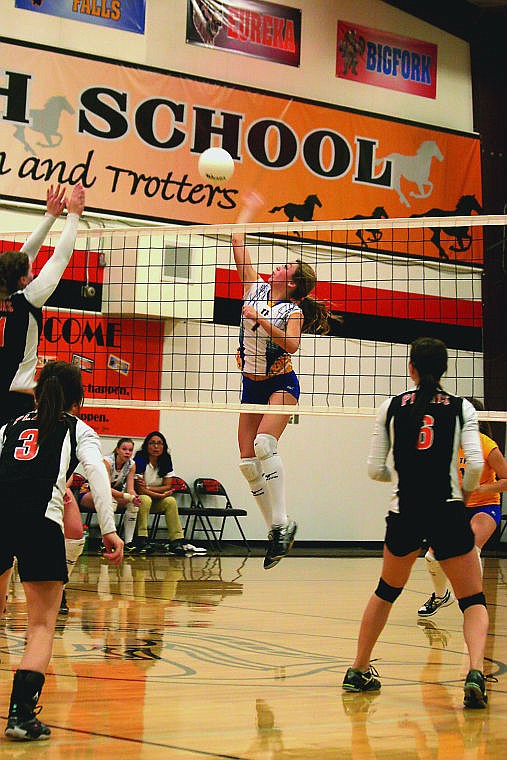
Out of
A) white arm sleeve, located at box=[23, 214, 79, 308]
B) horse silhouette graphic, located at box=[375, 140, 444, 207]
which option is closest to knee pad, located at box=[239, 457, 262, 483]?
white arm sleeve, located at box=[23, 214, 79, 308]

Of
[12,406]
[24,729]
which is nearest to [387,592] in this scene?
[24,729]

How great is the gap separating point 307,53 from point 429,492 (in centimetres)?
1262

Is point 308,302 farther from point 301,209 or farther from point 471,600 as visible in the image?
point 301,209

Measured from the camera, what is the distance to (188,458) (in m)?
14.8

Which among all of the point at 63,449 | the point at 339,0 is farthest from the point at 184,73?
the point at 63,449

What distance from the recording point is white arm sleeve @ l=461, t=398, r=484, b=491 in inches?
179

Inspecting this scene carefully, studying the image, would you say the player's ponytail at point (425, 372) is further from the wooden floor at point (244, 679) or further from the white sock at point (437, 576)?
the white sock at point (437, 576)

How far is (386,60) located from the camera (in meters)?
16.6

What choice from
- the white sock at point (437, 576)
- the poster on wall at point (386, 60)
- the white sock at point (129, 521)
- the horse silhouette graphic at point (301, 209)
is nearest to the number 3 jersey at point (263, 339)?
the white sock at point (437, 576)

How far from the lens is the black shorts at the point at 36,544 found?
152 inches

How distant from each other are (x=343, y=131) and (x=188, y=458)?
226 inches

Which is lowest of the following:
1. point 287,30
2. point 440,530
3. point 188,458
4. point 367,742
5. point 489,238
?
point 367,742

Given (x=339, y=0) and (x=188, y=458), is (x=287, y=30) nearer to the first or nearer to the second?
(x=339, y=0)

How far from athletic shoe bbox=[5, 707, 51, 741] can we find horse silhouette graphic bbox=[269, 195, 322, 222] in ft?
39.4
